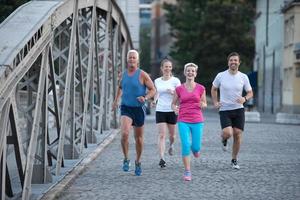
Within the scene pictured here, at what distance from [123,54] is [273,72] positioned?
33.1 meters

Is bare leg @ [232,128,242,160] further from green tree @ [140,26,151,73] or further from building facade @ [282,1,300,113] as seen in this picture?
green tree @ [140,26,151,73]

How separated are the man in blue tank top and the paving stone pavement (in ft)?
1.86

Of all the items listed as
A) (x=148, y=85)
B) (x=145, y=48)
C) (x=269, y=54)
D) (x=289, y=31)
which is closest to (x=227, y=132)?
(x=148, y=85)

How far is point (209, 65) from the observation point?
6825 cm

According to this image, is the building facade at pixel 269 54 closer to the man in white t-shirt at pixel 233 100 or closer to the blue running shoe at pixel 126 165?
the man in white t-shirt at pixel 233 100

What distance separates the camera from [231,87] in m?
13.4

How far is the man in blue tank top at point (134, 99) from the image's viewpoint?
12414mm

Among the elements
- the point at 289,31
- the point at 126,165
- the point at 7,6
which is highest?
the point at 289,31

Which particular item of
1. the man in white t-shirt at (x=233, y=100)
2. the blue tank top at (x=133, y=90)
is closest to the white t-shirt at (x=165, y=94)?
the man in white t-shirt at (x=233, y=100)

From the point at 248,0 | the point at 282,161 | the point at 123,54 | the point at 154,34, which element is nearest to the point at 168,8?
the point at 248,0

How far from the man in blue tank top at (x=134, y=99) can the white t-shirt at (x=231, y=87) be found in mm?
1482

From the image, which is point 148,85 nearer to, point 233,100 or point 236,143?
point 233,100

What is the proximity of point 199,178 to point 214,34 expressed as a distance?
185ft

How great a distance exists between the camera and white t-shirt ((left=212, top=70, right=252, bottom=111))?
1338cm
